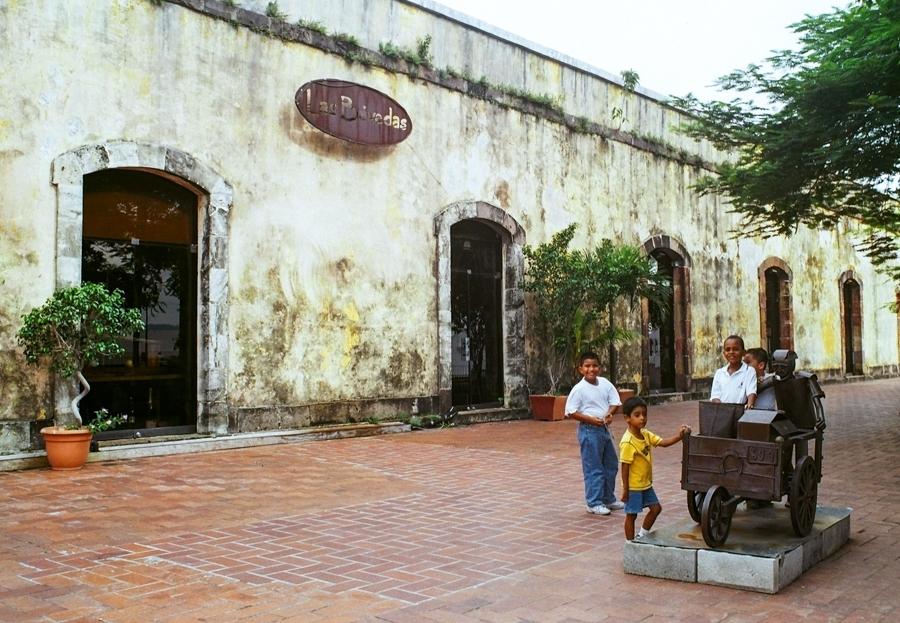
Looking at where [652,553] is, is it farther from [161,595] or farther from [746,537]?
[161,595]

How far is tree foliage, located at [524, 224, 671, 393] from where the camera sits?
13.2 metres

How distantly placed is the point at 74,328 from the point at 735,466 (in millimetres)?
6451

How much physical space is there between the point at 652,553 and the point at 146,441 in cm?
658

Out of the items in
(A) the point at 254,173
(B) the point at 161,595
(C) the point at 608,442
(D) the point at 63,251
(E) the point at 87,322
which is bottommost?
(B) the point at 161,595

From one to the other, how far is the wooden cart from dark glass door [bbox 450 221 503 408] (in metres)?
8.08

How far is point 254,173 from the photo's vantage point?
401 inches

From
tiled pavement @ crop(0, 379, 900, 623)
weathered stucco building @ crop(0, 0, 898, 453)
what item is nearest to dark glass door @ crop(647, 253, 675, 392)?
weathered stucco building @ crop(0, 0, 898, 453)

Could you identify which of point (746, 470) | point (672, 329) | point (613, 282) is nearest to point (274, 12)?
point (613, 282)

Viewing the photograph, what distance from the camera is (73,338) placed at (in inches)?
319

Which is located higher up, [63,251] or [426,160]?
[426,160]

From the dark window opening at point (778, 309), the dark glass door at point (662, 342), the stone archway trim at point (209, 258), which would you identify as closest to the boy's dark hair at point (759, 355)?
the stone archway trim at point (209, 258)

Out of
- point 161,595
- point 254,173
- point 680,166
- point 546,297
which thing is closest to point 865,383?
point 680,166

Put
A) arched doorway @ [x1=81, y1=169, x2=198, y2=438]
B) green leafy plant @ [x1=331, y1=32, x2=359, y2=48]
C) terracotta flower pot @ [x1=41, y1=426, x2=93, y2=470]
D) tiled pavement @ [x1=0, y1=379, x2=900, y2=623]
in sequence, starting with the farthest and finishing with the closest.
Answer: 1. green leafy plant @ [x1=331, y1=32, x2=359, y2=48]
2. arched doorway @ [x1=81, y1=169, x2=198, y2=438]
3. terracotta flower pot @ [x1=41, y1=426, x2=93, y2=470]
4. tiled pavement @ [x1=0, y1=379, x2=900, y2=623]

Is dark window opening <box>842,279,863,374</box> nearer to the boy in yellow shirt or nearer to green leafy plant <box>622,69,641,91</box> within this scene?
green leafy plant <box>622,69,641,91</box>
